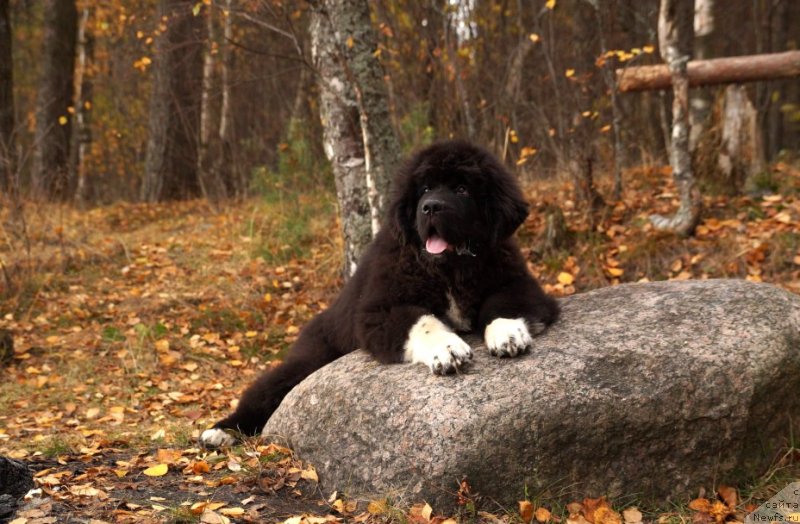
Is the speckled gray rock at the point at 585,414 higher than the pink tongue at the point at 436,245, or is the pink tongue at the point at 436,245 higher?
the pink tongue at the point at 436,245

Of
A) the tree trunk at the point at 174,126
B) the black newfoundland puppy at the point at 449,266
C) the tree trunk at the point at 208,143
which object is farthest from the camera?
the tree trunk at the point at 174,126

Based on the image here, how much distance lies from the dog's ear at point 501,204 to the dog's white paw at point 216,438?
239cm

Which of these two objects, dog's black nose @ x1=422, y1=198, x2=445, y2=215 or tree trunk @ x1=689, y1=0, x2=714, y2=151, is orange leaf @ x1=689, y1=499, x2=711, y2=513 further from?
tree trunk @ x1=689, y1=0, x2=714, y2=151

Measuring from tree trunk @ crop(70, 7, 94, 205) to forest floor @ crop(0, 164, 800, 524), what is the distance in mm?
6260

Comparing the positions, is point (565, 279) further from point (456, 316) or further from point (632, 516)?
point (632, 516)

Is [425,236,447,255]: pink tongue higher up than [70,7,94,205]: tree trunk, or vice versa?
[70,7,94,205]: tree trunk

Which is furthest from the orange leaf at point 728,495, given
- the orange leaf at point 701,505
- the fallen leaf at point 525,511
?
the fallen leaf at point 525,511

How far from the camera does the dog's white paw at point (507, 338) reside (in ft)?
14.4

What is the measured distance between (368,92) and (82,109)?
47.7 ft

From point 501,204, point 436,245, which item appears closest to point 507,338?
point 436,245

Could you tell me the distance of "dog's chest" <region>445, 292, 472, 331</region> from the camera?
4898 millimetres

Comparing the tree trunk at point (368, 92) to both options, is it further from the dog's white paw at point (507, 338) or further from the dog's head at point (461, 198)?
the dog's white paw at point (507, 338)

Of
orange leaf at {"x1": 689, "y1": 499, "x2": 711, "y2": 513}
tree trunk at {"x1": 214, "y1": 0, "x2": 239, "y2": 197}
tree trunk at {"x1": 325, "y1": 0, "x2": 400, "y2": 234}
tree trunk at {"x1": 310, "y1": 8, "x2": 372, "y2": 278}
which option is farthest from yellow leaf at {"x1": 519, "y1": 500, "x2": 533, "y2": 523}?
tree trunk at {"x1": 214, "y1": 0, "x2": 239, "y2": 197}

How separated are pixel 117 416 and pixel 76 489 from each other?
2536 mm
